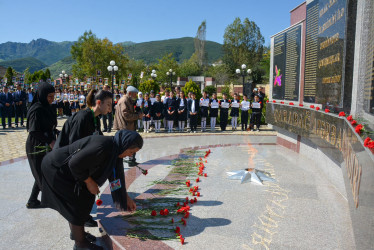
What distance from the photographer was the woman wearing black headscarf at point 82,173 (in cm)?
252

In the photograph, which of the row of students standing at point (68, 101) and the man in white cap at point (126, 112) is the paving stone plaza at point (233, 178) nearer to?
the man in white cap at point (126, 112)

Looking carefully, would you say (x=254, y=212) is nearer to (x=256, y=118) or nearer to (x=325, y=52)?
(x=325, y=52)

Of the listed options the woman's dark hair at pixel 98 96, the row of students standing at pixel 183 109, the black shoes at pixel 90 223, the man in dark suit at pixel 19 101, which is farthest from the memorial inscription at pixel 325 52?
the man in dark suit at pixel 19 101

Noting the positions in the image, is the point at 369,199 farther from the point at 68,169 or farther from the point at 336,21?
the point at 336,21

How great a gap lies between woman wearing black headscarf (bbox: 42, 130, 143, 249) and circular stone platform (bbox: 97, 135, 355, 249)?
0.50 m

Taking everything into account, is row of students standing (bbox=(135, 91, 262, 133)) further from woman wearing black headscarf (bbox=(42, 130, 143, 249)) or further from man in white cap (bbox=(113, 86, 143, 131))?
woman wearing black headscarf (bbox=(42, 130, 143, 249))

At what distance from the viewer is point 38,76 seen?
4338 cm

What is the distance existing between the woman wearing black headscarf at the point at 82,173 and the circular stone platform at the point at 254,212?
1.65 feet

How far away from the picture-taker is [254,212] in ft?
12.8

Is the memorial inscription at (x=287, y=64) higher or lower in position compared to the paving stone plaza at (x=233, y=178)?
higher

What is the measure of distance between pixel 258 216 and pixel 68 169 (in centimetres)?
241

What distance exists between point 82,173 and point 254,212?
2.38 meters

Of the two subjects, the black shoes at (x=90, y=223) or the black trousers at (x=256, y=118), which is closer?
the black shoes at (x=90, y=223)

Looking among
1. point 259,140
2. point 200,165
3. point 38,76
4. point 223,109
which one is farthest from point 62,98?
point 38,76
